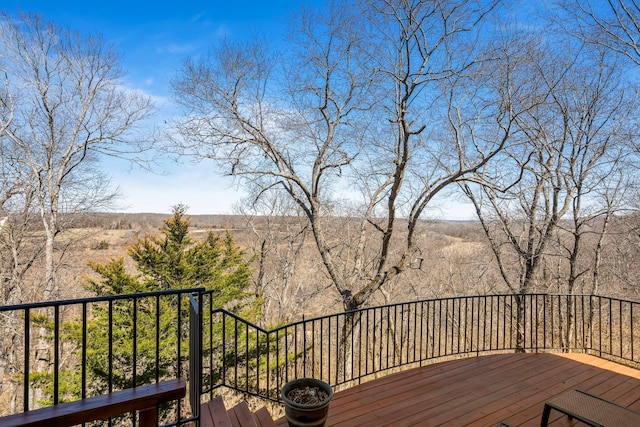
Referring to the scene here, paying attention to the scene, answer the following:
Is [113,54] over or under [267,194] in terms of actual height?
over

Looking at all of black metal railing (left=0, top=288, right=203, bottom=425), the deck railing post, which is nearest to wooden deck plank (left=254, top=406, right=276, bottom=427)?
the deck railing post

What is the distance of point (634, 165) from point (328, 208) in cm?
781

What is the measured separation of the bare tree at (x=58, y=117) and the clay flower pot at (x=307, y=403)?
945cm

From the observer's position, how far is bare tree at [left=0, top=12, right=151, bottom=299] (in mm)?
8398

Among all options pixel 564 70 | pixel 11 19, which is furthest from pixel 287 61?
pixel 11 19

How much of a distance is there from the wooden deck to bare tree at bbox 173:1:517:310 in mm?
3101

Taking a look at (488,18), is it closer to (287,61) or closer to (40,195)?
(287,61)

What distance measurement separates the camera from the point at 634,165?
7.14 metres

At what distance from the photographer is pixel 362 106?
7.80m

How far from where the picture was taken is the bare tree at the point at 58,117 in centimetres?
840

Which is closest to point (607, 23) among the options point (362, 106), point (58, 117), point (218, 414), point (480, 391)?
point (362, 106)

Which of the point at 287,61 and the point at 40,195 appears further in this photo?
the point at 40,195

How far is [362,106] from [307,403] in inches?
272

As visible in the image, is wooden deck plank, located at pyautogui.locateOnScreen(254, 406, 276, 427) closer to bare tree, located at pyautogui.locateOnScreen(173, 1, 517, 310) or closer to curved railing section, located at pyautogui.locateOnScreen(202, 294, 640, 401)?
curved railing section, located at pyautogui.locateOnScreen(202, 294, 640, 401)
